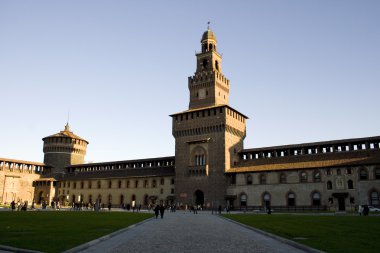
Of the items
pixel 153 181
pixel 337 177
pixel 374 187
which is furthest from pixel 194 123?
pixel 374 187

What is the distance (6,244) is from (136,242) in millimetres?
5353

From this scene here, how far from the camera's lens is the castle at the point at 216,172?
58.4m

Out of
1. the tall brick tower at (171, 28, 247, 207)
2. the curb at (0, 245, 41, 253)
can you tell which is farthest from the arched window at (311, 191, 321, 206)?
the curb at (0, 245, 41, 253)

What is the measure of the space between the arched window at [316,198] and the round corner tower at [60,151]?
2716 inches

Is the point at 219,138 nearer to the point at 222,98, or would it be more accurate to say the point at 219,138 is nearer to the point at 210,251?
the point at 222,98

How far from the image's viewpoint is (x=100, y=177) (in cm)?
9062

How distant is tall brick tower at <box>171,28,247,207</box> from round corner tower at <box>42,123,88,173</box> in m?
41.6

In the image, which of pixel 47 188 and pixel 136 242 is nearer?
pixel 136 242

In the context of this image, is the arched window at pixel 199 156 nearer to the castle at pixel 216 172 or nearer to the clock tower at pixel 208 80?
the castle at pixel 216 172

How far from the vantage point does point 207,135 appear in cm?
7156

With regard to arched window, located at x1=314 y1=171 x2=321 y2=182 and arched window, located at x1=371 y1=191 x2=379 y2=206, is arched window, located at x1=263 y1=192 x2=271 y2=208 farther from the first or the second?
arched window, located at x1=371 y1=191 x2=379 y2=206

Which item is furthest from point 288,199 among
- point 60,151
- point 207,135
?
point 60,151

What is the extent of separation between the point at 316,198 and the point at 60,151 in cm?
7175

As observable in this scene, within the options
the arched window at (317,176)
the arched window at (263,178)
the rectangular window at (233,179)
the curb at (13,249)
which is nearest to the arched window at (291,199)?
the arched window at (317,176)
